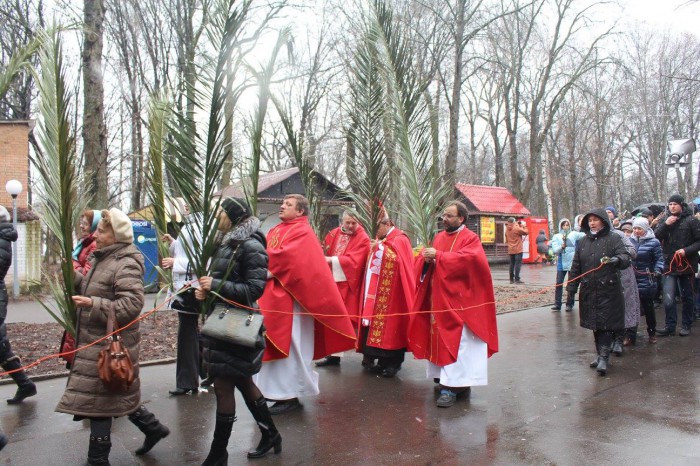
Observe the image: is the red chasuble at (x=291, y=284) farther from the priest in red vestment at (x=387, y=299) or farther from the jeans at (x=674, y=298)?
the jeans at (x=674, y=298)

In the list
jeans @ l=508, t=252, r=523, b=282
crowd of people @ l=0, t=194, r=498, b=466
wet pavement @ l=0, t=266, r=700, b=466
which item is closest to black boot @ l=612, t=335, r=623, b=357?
wet pavement @ l=0, t=266, r=700, b=466

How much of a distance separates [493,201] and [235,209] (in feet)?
82.1

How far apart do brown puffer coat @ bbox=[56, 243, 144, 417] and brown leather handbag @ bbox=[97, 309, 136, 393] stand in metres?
0.05

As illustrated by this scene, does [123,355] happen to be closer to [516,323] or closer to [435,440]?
[435,440]

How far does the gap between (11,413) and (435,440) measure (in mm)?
3477

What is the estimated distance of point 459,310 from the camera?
555 centimetres

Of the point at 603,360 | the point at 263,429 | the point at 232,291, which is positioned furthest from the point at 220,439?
the point at 603,360

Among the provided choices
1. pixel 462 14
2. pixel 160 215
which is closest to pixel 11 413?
pixel 160 215

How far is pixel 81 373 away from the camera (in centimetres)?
364

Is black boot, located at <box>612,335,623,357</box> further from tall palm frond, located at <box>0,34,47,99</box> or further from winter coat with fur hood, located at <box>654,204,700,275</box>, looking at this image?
tall palm frond, located at <box>0,34,47,99</box>

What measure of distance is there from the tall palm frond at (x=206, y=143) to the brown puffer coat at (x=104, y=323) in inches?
15.8

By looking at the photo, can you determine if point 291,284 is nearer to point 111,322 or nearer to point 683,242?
point 111,322

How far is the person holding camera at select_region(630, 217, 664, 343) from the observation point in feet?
26.4

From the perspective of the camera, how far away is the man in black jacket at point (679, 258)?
27.0 feet
